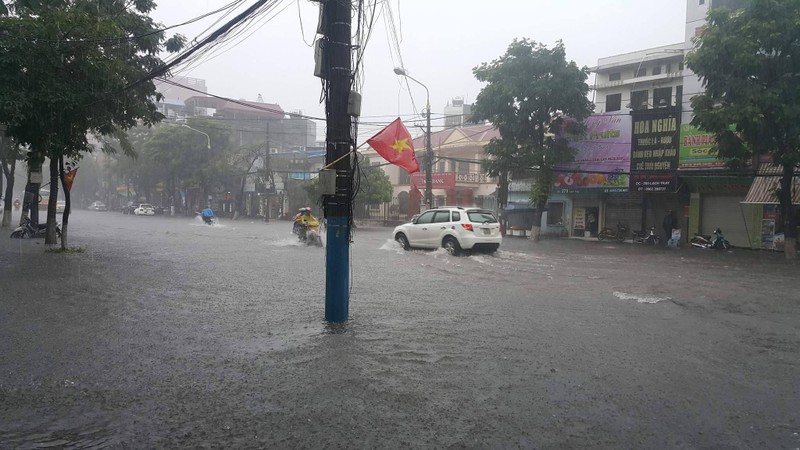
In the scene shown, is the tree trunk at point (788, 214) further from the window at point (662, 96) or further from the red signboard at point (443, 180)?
the red signboard at point (443, 180)

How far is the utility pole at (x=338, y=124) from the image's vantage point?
24.4 feet

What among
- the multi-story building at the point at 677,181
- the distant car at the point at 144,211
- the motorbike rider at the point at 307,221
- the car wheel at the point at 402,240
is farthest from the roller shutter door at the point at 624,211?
the distant car at the point at 144,211

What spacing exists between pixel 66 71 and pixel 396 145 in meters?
9.66

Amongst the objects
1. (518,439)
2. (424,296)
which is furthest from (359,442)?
(424,296)

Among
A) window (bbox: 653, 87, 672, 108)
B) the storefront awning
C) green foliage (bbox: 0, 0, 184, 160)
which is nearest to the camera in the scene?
green foliage (bbox: 0, 0, 184, 160)

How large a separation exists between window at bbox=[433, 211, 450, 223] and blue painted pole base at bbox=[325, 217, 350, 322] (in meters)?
10.9

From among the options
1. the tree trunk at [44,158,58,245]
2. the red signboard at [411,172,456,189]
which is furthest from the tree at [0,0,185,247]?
the red signboard at [411,172,456,189]

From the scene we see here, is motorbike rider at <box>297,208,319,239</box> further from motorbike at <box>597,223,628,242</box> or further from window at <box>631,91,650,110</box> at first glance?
window at <box>631,91,650,110</box>

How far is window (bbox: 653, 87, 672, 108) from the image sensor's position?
98.4 ft

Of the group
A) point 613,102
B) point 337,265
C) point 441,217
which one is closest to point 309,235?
point 441,217

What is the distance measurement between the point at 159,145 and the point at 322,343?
5212 cm

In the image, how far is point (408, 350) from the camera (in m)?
6.67

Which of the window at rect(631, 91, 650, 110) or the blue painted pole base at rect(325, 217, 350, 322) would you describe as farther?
the window at rect(631, 91, 650, 110)

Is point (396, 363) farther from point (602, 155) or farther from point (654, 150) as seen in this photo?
point (602, 155)
